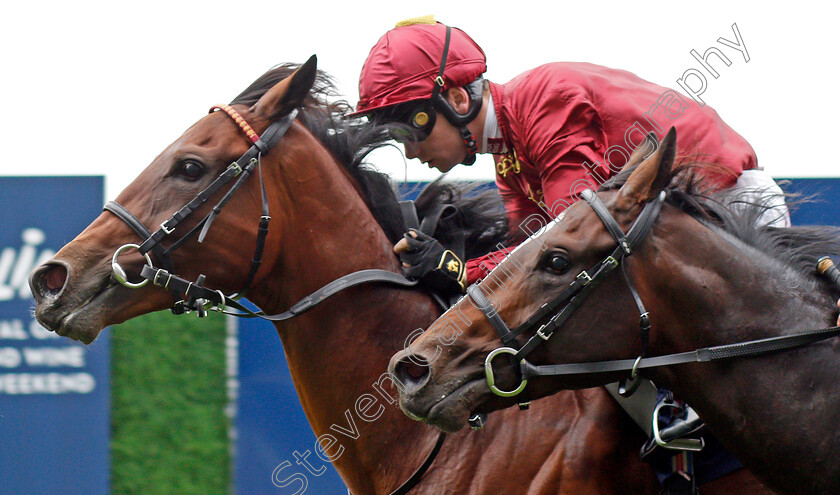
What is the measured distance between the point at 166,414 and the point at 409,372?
3.69m

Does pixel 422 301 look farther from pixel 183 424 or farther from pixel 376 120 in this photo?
pixel 183 424

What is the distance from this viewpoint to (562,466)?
2.33 m

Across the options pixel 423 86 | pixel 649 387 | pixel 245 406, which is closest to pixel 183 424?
pixel 245 406

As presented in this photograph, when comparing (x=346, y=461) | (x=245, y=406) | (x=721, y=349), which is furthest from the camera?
(x=245, y=406)

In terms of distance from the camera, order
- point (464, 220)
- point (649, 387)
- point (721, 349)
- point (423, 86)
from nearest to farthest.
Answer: point (721, 349) → point (649, 387) → point (423, 86) → point (464, 220)

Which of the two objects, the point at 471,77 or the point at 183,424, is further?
the point at 183,424

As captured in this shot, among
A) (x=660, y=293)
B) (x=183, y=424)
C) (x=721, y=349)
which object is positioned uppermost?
(x=660, y=293)

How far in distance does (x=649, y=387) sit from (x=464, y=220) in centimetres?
103

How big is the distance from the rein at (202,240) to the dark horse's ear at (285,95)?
38mm

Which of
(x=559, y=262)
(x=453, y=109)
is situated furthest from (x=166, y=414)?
(x=559, y=262)

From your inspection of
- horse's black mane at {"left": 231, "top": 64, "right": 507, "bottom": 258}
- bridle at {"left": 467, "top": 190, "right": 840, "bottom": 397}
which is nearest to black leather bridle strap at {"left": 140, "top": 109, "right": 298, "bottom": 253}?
horse's black mane at {"left": 231, "top": 64, "right": 507, "bottom": 258}

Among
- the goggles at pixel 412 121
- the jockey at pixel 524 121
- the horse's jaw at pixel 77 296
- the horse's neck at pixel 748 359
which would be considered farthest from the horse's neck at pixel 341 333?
the horse's neck at pixel 748 359

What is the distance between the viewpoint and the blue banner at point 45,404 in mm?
5074

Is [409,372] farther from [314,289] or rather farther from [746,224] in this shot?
[746,224]
